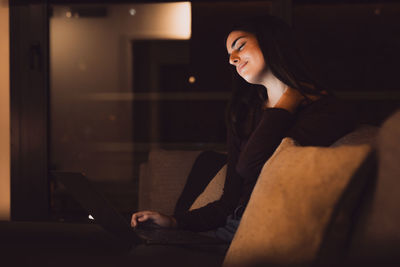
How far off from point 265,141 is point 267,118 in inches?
3.0

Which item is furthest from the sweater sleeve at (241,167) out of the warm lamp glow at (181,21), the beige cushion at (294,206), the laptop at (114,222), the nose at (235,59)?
the warm lamp glow at (181,21)

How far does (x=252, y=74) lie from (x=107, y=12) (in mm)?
12132

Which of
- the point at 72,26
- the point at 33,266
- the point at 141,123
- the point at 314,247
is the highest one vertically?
the point at 72,26

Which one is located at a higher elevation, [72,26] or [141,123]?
[72,26]

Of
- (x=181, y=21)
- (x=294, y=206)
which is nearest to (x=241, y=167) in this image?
(x=294, y=206)

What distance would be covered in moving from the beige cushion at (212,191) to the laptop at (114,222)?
385 mm

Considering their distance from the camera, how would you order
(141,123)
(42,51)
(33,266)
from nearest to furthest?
(33,266) → (42,51) → (141,123)

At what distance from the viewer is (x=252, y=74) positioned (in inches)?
73.9

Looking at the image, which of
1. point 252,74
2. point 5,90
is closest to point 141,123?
point 5,90

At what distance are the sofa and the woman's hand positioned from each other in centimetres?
67

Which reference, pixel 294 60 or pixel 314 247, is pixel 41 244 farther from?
pixel 294 60

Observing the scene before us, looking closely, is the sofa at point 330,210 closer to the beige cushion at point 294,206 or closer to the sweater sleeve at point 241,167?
the beige cushion at point 294,206

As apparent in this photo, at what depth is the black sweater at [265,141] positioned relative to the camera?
1.65 meters

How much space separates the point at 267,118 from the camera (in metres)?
1.75
